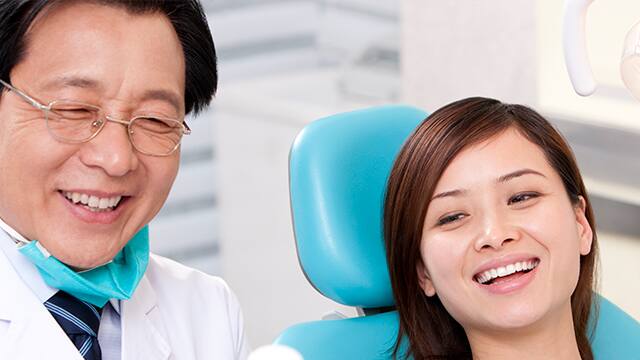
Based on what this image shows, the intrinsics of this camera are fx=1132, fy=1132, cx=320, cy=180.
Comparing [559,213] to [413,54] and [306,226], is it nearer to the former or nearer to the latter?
[306,226]

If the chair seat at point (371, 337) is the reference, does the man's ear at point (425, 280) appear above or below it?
above

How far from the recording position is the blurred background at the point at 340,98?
8.11 ft

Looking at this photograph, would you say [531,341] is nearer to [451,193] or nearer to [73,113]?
[451,193]

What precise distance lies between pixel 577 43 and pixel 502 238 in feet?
1.13

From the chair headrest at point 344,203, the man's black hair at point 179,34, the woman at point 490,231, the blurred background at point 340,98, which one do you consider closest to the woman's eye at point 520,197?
the woman at point 490,231

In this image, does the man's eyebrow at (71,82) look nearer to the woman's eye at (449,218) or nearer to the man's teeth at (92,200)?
the man's teeth at (92,200)

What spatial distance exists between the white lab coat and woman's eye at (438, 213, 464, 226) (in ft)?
1.26

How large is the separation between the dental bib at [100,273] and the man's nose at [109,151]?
155mm

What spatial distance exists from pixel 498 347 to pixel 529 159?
0.98 ft

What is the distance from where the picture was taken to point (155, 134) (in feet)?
5.28

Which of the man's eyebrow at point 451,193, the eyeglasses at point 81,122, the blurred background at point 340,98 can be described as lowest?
the blurred background at point 340,98

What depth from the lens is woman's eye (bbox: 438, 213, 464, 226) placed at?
1741mm

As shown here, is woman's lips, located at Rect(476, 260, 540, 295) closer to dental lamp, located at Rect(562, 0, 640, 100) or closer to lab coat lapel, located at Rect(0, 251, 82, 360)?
dental lamp, located at Rect(562, 0, 640, 100)

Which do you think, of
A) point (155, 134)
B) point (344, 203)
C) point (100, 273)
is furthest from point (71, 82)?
point (344, 203)
